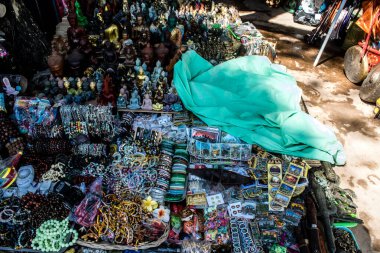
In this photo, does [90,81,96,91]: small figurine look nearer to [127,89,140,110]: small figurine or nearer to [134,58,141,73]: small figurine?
[127,89,140,110]: small figurine

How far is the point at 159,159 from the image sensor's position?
306cm

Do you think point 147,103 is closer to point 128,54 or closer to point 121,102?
point 121,102

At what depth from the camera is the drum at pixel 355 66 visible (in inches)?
233

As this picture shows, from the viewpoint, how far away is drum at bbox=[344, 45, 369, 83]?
591cm

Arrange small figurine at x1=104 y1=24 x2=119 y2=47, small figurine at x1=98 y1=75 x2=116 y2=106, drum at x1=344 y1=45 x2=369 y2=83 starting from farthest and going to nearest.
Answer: drum at x1=344 y1=45 x2=369 y2=83, small figurine at x1=104 y1=24 x2=119 y2=47, small figurine at x1=98 y1=75 x2=116 y2=106

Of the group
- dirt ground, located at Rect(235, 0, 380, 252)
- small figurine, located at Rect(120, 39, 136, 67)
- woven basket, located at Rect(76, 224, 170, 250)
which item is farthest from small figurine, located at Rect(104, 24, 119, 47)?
dirt ground, located at Rect(235, 0, 380, 252)

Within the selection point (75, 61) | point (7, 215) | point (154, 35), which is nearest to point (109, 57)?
point (75, 61)

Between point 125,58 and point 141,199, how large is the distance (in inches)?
79.0

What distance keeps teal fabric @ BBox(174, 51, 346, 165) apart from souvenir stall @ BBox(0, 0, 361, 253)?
0.02 meters

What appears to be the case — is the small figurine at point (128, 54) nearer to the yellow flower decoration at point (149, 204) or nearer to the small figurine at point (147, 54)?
the small figurine at point (147, 54)

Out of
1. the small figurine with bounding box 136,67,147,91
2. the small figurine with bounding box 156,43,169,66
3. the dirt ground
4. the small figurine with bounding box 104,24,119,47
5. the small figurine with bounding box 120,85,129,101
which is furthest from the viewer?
the small figurine with bounding box 104,24,119,47

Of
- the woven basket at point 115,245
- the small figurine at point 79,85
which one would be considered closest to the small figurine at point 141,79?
the small figurine at point 79,85

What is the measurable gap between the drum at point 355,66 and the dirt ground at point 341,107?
167mm

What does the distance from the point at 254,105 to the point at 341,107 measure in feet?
9.55
